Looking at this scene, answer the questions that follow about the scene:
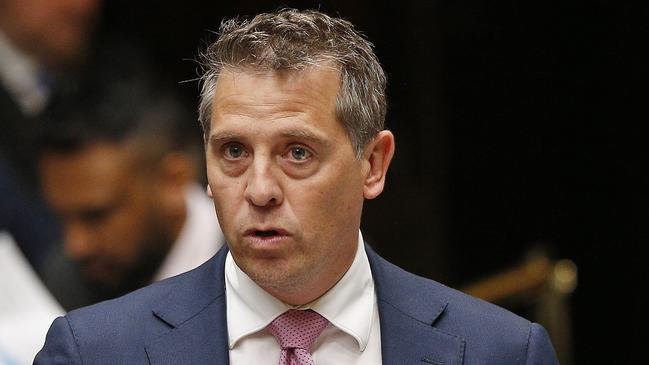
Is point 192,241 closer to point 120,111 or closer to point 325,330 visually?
point 120,111

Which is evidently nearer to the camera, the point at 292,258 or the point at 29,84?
the point at 292,258

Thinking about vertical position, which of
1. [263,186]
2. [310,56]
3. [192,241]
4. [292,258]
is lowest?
[192,241]

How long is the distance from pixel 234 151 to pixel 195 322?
19.9 inches

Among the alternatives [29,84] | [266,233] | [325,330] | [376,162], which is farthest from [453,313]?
[29,84]

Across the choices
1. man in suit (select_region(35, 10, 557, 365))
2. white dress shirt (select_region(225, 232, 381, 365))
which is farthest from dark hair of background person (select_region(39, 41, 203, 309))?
white dress shirt (select_region(225, 232, 381, 365))

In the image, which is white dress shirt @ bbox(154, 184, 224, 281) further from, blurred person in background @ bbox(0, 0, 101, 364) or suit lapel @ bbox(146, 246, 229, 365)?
suit lapel @ bbox(146, 246, 229, 365)

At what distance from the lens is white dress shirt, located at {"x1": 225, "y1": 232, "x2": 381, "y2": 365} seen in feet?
12.3

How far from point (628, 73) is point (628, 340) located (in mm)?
1518

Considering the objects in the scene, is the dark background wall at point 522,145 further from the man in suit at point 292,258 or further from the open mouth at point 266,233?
the open mouth at point 266,233

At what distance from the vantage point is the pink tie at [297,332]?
3.70 m

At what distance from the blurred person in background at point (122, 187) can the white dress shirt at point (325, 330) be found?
2.36 m

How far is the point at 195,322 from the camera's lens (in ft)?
12.3

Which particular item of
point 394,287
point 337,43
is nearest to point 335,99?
point 337,43

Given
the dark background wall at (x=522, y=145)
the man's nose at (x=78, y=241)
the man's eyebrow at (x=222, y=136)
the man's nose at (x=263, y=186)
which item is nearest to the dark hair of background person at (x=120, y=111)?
the man's nose at (x=78, y=241)
